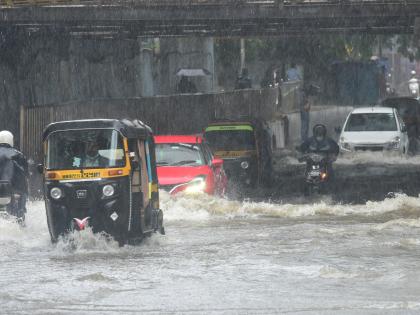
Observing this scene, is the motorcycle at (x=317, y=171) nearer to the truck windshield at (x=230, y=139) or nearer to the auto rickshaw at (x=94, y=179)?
the truck windshield at (x=230, y=139)

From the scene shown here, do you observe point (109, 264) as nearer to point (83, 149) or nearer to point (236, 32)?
point (83, 149)

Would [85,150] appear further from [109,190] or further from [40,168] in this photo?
[40,168]

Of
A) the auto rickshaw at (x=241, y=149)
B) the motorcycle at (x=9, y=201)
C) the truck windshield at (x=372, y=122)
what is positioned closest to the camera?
the motorcycle at (x=9, y=201)

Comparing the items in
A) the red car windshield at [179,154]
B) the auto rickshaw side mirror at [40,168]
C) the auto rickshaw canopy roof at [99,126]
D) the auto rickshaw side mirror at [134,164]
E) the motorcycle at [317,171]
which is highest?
the auto rickshaw canopy roof at [99,126]

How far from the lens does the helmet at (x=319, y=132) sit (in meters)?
24.6

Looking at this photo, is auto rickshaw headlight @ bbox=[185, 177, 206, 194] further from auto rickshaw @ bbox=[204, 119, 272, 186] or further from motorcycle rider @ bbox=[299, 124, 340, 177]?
auto rickshaw @ bbox=[204, 119, 272, 186]

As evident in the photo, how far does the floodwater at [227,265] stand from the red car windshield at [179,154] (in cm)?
86

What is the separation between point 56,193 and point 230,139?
11653mm

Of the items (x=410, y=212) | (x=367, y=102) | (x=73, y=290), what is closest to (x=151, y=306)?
(x=73, y=290)

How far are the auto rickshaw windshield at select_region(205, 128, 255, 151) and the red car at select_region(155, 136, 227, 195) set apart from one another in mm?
3956

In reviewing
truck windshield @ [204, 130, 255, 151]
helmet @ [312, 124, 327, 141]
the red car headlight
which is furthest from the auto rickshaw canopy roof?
truck windshield @ [204, 130, 255, 151]

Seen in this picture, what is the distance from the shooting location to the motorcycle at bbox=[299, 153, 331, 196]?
24.5m

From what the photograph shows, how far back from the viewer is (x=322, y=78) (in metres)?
73.8

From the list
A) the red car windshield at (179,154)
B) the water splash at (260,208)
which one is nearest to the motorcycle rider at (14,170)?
the water splash at (260,208)
